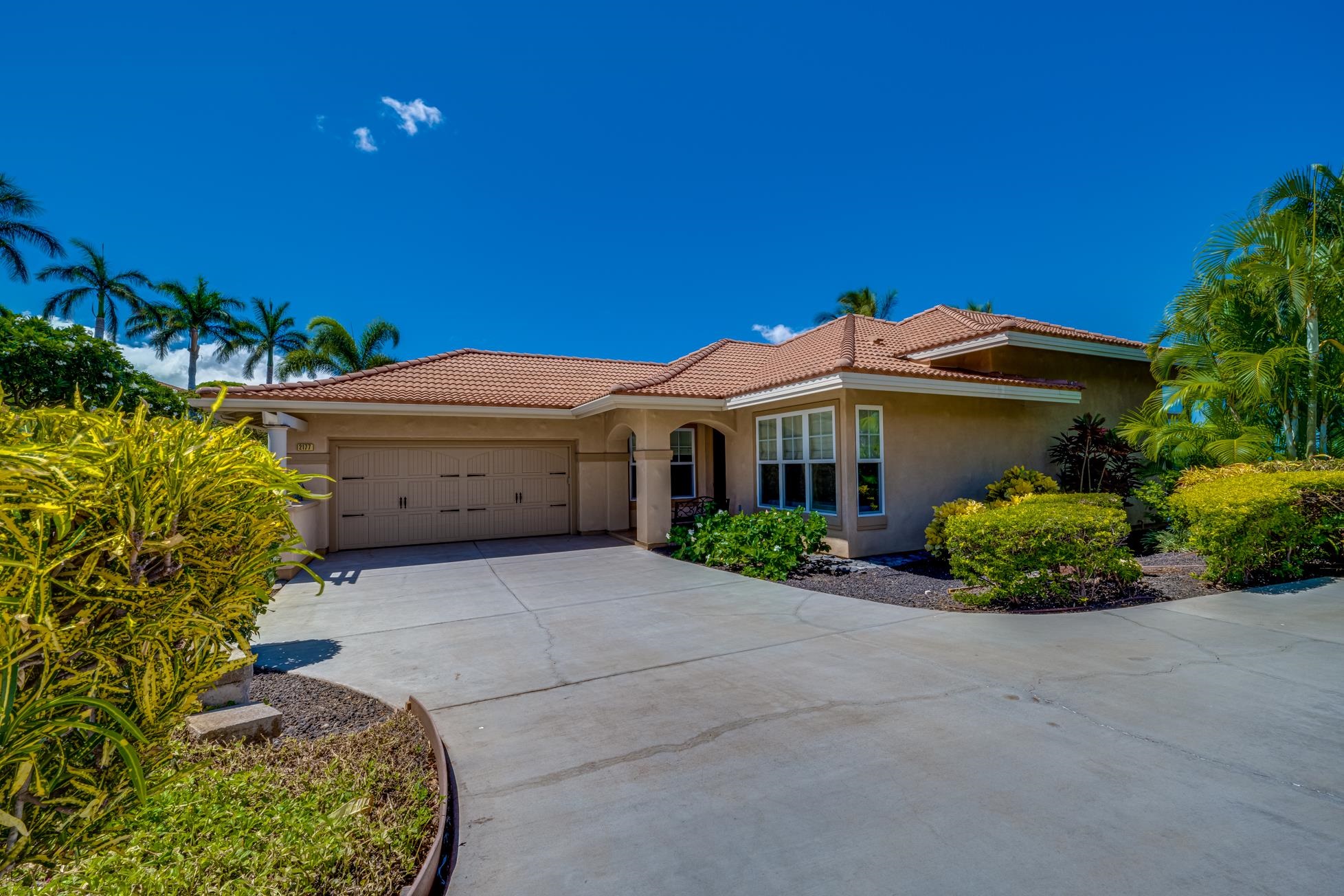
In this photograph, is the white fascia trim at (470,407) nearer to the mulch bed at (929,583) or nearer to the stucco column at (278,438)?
the stucco column at (278,438)

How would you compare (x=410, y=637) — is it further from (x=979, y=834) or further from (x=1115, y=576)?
(x=1115, y=576)

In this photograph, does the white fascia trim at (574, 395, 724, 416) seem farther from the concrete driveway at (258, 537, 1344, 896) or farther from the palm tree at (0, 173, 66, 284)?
the palm tree at (0, 173, 66, 284)

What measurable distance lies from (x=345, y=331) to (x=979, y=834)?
112 feet

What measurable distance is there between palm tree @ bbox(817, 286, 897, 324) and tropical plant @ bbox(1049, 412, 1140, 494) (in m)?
20.4

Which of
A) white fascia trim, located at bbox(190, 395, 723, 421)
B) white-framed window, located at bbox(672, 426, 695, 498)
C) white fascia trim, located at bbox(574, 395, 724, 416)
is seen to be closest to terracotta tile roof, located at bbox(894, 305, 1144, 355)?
white fascia trim, located at bbox(574, 395, 724, 416)

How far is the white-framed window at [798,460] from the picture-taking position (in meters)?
10.8

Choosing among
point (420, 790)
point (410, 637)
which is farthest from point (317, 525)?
point (420, 790)

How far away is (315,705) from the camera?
14.5ft

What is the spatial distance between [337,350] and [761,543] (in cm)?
2910

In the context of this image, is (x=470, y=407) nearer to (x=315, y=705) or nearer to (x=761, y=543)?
(x=761, y=543)

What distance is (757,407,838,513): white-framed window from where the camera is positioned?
1080cm

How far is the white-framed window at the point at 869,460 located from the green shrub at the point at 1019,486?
206cm

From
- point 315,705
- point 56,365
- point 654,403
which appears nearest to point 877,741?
point 315,705

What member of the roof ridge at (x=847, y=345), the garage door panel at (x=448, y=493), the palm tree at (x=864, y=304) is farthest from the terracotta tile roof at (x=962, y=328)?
the palm tree at (x=864, y=304)
